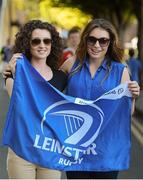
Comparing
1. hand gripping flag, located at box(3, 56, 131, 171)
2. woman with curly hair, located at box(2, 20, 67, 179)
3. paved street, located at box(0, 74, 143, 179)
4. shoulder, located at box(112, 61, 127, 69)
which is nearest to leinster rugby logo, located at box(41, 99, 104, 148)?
hand gripping flag, located at box(3, 56, 131, 171)

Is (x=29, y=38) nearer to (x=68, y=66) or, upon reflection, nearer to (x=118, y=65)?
(x=68, y=66)

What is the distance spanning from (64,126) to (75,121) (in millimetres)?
84

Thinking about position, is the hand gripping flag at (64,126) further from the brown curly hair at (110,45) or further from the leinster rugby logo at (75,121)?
the brown curly hair at (110,45)

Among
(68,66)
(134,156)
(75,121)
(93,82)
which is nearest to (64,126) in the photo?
(75,121)

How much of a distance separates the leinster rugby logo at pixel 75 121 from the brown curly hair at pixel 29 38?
0.35m

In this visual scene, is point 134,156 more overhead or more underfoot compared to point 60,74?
more underfoot

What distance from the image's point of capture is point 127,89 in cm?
418

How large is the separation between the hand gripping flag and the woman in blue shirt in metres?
0.06

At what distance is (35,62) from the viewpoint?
A: 4203 millimetres

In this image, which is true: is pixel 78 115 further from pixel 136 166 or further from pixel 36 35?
pixel 136 166

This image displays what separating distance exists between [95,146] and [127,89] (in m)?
0.45

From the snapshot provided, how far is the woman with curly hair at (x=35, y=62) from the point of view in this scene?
409cm

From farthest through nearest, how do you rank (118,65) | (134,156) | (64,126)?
(134,156), (118,65), (64,126)

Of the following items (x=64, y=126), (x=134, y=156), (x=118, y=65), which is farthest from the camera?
(x=134, y=156)
